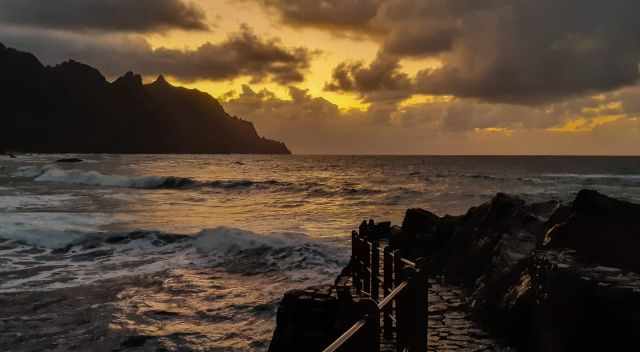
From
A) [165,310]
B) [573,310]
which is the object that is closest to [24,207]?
[165,310]

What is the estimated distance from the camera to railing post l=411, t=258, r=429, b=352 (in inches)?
233

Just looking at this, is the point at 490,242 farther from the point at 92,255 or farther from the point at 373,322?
the point at 92,255

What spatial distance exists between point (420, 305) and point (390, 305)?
1580 mm

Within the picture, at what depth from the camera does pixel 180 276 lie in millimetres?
16469

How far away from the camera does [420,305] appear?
6.07m

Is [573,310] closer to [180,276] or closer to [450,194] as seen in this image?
[180,276]

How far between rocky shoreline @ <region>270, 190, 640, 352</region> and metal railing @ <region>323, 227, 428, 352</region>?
0.61 feet

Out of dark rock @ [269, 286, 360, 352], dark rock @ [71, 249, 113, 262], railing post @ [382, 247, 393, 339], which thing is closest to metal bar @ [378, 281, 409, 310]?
dark rock @ [269, 286, 360, 352]

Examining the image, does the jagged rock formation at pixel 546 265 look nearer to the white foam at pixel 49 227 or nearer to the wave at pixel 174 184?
the white foam at pixel 49 227

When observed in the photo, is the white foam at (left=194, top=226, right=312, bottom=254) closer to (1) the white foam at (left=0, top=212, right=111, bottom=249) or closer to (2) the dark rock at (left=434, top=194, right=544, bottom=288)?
(1) the white foam at (left=0, top=212, right=111, bottom=249)

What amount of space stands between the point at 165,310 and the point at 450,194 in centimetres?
4197

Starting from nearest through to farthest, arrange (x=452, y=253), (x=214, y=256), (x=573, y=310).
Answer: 1. (x=573, y=310)
2. (x=452, y=253)
3. (x=214, y=256)

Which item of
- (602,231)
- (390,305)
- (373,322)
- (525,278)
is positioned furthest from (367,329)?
(602,231)

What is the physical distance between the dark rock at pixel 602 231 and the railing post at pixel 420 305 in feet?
7.12
